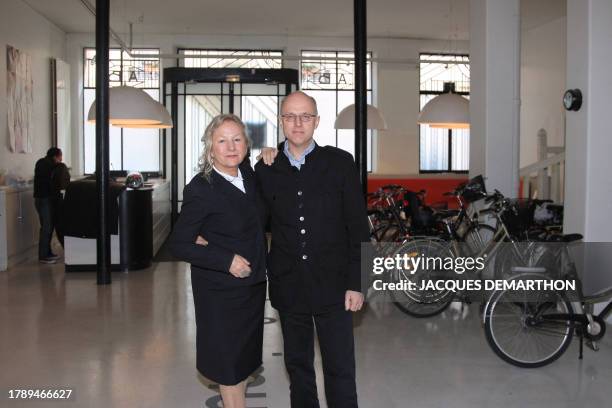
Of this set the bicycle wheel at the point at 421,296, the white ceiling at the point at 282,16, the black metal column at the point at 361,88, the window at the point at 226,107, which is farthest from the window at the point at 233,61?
the bicycle wheel at the point at 421,296

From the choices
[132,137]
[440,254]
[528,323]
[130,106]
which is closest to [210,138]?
[528,323]

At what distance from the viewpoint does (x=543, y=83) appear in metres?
13.6

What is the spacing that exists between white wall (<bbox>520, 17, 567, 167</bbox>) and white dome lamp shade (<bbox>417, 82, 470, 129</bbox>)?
14.7 ft

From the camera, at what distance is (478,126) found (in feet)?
25.0

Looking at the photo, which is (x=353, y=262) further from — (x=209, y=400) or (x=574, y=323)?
(x=574, y=323)

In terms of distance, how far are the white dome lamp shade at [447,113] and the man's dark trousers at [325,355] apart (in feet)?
20.2

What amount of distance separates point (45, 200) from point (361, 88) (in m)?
4.95

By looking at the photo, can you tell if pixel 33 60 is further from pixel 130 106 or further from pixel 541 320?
pixel 541 320

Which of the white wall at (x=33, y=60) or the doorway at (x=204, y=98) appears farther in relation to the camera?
the doorway at (x=204, y=98)

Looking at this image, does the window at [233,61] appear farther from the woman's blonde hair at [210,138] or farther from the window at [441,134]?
the woman's blonde hair at [210,138]

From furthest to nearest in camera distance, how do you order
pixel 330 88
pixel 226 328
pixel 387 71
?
1. pixel 330 88
2. pixel 387 71
3. pixel 226 328

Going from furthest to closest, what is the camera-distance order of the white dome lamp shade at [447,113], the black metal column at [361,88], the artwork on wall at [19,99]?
the artwork on wall at [19,99] < the white dome lamp shade at [447,113] < the black metal column at [361,88]

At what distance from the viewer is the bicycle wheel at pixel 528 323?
4309 mm

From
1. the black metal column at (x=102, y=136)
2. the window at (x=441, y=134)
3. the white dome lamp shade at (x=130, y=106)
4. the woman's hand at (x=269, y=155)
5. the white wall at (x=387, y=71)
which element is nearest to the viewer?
the woman's hand at (x=269, y=155)
